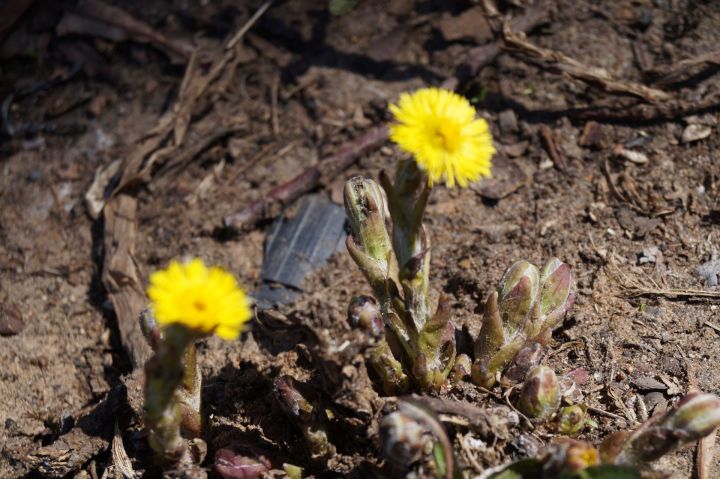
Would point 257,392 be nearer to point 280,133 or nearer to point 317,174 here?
point 317,174

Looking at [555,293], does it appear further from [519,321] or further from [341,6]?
[341,6]

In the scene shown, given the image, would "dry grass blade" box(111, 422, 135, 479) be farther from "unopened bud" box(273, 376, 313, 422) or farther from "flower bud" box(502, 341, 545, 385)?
"flower bud" box(502, 341, 545, 385)

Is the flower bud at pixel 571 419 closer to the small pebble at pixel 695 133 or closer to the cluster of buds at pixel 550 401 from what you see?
the cluster of buds at pixel 550 401

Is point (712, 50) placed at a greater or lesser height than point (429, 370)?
greater

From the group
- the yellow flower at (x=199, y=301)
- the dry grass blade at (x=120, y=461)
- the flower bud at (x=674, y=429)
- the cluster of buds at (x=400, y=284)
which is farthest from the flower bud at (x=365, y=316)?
the dry grass blade at (x=120, y=461)

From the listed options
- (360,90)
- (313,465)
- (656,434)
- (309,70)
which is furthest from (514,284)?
(309,70)

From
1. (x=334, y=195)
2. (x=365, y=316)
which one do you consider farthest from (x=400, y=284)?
(x=334, y=195)
